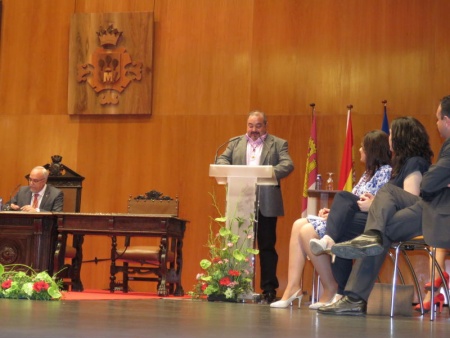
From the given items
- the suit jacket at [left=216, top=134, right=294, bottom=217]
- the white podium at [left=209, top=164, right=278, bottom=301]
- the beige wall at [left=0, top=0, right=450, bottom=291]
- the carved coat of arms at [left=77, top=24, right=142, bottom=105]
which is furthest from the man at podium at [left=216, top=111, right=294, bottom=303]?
the carved coat of arms at [left=77, top=24, right=142, bottom=105]

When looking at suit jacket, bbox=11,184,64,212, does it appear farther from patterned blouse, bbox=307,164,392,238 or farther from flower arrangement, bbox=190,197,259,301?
patterned blouse, bbox=307,164,392,238

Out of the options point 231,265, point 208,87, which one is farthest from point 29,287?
point 208,87

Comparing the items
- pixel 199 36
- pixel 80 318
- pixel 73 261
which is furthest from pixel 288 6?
pixel 80 318

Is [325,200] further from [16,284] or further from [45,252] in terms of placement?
[16,284]

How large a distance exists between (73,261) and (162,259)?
1.02 meters

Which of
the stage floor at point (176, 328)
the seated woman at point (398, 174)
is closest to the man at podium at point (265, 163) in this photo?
the seated woman at point (398, 174)

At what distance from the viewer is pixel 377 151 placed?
4836mm

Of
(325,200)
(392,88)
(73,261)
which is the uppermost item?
(392,88)

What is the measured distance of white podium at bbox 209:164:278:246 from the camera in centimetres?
587

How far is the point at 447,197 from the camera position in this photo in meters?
3.88

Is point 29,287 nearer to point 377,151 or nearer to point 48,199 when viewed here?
point 377,151

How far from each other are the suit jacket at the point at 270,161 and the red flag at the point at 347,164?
4.70 ft

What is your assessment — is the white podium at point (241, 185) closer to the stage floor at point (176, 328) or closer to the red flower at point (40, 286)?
the red flower at point (40, 286)

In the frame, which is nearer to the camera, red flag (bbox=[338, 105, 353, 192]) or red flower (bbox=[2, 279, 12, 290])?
red flower (bbox=[2, 279, 12, 290])
